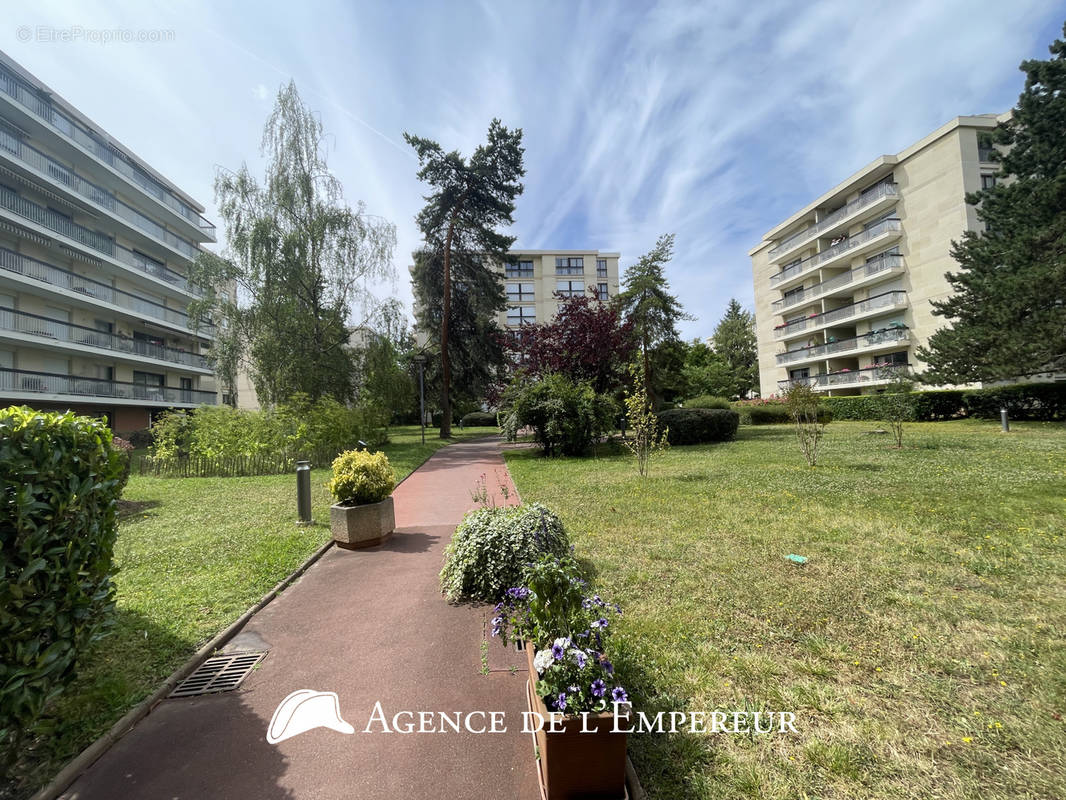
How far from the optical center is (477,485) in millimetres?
10078

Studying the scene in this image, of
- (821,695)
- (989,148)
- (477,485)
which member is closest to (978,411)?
(989,148)

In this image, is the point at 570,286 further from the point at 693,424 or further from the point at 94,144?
the point at 94,144

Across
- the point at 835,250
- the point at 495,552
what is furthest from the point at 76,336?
the point at 835,250

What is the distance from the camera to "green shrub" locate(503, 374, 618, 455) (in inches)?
529

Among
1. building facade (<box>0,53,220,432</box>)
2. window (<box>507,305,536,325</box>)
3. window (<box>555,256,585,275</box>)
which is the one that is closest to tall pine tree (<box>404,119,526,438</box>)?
building facade (<box>0,53,220,432</box>)

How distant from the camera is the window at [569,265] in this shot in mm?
52866

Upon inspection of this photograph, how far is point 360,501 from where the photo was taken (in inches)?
230

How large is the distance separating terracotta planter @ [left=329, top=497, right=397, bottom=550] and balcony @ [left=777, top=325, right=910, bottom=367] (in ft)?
105

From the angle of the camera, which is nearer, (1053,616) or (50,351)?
(1053,616)

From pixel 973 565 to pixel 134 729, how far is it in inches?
271

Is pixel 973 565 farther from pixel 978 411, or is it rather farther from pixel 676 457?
pixel 978 411

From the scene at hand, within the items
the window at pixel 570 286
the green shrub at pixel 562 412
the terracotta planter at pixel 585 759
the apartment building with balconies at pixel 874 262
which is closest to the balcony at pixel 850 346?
the apartment building with balconies at pixel 874 262

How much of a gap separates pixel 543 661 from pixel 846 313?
36.1 m

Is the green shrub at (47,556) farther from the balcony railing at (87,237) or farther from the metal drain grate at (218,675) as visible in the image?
the balcony railing at (87,237)
